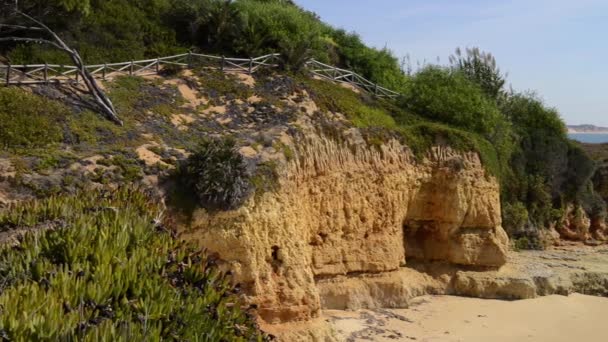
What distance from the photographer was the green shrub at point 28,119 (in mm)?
16500

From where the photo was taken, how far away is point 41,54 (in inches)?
944

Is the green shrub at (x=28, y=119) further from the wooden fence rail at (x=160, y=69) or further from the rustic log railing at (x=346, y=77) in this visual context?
the rustic log railing at (x=346, y=77)

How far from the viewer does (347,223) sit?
23.4 m

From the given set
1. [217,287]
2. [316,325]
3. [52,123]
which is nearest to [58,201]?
[217,287]

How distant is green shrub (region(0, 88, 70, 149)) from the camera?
54.1 feet

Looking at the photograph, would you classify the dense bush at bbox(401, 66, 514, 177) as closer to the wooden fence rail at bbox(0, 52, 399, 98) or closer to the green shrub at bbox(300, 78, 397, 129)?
the wooden fence rail at bbox(0, 52, 399, 98)

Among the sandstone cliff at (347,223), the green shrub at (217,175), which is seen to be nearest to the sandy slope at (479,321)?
the sandstone cliff at (347,223)

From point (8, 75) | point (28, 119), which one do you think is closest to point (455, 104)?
point (8, 75)

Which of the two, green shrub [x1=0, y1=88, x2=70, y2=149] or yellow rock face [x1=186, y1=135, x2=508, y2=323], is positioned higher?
green shrub [x1=0, y1=88, x2=70, y2=149]

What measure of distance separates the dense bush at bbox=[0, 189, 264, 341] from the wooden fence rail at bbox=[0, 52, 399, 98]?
35.0 feet

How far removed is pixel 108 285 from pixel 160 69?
18832mm

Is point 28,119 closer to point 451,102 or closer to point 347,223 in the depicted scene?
point 347,223

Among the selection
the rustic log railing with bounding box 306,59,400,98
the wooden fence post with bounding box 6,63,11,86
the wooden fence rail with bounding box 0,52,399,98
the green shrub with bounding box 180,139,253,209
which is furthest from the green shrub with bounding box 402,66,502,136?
the wooden fence post with bounding box 6,63,11,86

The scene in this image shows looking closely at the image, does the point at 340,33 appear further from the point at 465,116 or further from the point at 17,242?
the point at 17,242
